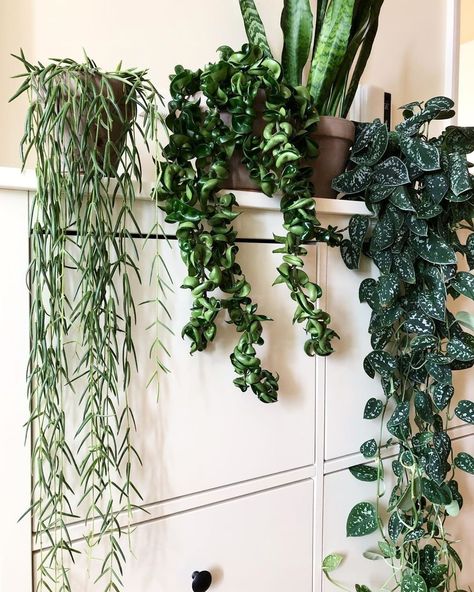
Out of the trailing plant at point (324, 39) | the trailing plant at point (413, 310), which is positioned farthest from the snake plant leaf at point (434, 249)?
the trailing plant at point (324, 39)

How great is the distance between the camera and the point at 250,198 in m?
0.86

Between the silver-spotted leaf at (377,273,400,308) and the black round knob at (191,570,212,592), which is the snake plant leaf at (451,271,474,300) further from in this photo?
the black round knob at (191,570,212,592)

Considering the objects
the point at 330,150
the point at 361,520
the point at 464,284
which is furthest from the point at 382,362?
the point at 330,150

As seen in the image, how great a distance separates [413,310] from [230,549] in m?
0.55

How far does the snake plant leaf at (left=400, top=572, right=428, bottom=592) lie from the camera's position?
37.8 inches

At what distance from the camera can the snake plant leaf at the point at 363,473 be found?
3.36 feet

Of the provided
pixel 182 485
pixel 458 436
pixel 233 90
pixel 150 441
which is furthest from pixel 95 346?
pixel 458 436

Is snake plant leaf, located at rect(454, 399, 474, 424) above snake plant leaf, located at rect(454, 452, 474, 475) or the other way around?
above

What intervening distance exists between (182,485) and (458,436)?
2.43 feet

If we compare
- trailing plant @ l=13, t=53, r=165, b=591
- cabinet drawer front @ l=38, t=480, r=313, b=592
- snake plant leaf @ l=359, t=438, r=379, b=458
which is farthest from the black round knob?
snake plant leaf @ l=359, t=438, r=379, b=458

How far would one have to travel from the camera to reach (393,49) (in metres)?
1.41

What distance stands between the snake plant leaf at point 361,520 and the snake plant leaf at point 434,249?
516 mm

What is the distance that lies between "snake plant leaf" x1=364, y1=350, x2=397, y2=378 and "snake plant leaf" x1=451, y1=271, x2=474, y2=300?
0.18m

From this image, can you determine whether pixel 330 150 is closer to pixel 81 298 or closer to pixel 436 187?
pixel 436 187
